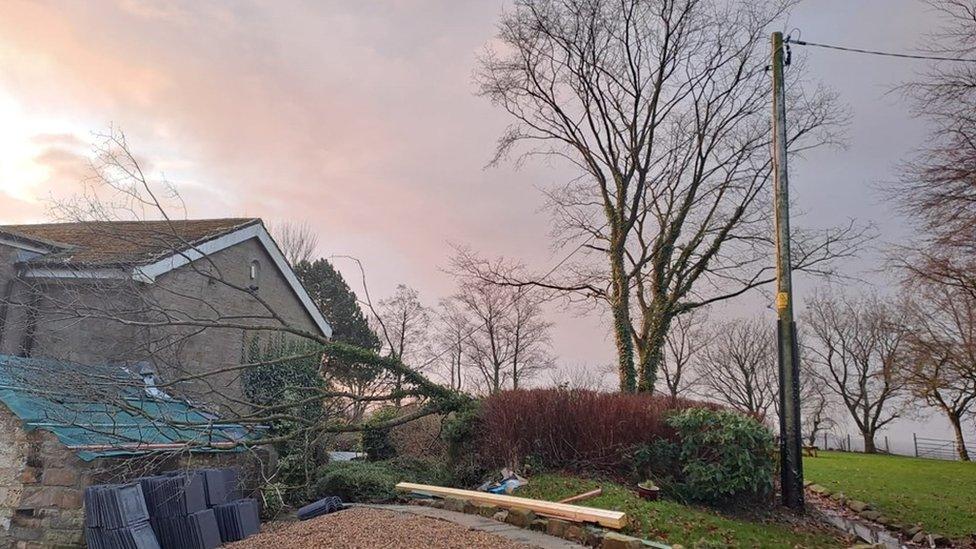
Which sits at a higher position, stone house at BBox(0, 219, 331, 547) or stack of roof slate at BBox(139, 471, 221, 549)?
stone house at BBox(0, 219, 331, 547)

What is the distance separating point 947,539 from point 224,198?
579 inches

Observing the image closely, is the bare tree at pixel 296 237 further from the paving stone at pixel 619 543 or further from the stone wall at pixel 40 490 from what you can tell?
the paving stone at pixel 619 543

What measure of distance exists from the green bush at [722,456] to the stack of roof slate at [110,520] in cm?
716

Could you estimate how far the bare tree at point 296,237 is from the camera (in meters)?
33.6

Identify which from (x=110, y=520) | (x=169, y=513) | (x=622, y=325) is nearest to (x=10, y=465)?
(x=110, y=520)

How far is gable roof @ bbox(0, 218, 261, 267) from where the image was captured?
10.7 m

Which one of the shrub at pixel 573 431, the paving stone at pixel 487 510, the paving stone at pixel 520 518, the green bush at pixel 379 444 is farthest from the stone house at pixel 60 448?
the paving stone at pixel 520 518

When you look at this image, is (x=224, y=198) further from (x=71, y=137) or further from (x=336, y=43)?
(x=336, y=43)

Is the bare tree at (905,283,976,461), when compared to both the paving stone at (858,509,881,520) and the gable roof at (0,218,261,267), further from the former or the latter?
the gable roof at (0,218,261,267)

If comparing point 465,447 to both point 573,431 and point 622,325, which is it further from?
point 622,325

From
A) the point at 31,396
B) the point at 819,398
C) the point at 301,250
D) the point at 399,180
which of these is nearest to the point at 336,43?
the point at 399,180

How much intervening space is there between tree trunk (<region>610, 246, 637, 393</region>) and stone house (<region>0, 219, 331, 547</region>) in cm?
759

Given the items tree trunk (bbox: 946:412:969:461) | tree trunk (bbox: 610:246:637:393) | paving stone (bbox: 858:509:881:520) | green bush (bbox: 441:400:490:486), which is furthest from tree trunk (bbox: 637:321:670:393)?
tree trunk (bbox: 946:412:969:461)

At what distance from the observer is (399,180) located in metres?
13.1
